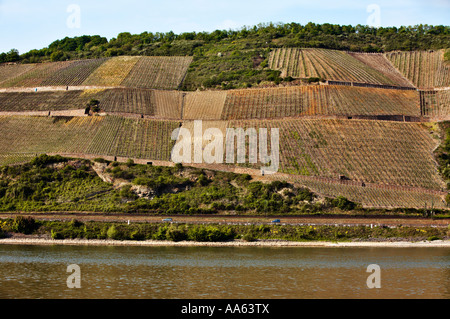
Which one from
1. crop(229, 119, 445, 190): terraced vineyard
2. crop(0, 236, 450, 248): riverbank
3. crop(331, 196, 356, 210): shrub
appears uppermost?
crop(229, 119, 445, 190): terraced vineyard

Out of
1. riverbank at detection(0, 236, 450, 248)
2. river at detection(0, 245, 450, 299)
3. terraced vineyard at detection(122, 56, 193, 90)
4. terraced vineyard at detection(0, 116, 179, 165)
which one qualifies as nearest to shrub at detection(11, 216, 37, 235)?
riverbank at detection(0, 236, 450, 248)

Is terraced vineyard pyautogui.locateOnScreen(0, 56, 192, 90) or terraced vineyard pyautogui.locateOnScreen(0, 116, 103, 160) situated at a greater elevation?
terraced vineyard pyautogui.locateOnScreen(0, 56, 192, 90)

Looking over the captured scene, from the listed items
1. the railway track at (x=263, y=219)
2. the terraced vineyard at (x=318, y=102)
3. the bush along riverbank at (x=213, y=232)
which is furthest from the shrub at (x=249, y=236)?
the terraced vineyard at (x=318, y=102)

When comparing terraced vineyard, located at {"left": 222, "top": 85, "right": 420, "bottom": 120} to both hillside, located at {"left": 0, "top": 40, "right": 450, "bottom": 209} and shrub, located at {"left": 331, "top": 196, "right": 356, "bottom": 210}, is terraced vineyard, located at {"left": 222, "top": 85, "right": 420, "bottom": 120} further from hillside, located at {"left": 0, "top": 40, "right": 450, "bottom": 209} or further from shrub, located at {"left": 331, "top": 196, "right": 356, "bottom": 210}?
shrub, located at {"left": 331, "top": 196, "right": 356, "bottom": 210}

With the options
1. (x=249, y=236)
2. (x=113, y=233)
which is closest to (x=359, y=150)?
(x=249, y=236)

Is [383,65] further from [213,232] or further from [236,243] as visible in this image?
[213,232]

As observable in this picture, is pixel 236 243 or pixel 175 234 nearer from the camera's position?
pixel 236 243

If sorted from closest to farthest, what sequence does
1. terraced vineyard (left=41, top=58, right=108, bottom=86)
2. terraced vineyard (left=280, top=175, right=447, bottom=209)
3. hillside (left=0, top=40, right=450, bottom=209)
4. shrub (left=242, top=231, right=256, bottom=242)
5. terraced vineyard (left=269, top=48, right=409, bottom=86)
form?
shrub (left=242, top=231, right=256, bottom=242) → terraced vineyard (left=280, top=175, right=447, bottom=209) → hillside (left=0, top=40, right=450, bottom=209) → terraced vineyard (left=269, top=48, right=409, bottom=86) → terraced vineyard (left=41, top=58, right=108, bottom=86)
